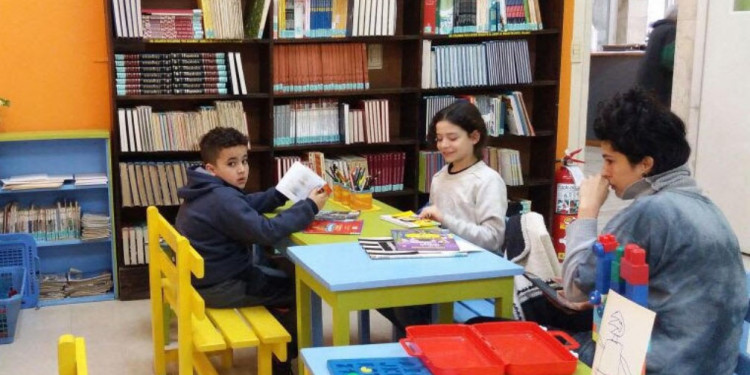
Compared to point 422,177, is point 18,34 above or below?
above

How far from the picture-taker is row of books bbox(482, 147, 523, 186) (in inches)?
203

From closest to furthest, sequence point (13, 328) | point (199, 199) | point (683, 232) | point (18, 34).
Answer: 1. point (683, 232)
2. point (199, 199)
3. point (13, 328)
4. point (18, 34)

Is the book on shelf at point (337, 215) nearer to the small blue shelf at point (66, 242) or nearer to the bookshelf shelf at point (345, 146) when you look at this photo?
the bookshelf shelf at point (345, 146)

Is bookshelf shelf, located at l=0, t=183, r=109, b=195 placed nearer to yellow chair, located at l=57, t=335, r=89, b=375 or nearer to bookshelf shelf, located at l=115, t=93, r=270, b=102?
bookshelf shelf, located at l=115, t=93, r=270, b=102

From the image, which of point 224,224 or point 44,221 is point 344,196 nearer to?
point 224,224

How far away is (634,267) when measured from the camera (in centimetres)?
148

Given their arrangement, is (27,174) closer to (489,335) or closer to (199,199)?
(199,199)

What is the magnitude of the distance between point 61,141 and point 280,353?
7.52 ft

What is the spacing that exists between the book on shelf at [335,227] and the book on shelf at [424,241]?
0.27 metres

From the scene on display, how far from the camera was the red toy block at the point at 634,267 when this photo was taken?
1474 mm

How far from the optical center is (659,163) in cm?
198

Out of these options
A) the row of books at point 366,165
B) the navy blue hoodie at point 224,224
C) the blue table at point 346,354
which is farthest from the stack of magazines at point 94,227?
the blue table at point 346,354

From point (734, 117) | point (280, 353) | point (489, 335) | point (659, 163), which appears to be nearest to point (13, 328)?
point (280, 353)

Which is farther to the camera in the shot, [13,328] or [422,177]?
[422,177]
